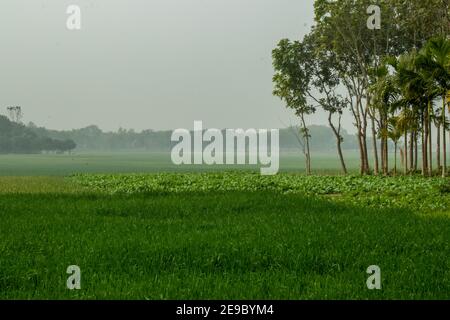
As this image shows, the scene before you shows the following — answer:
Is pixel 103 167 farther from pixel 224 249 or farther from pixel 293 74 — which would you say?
pixel 224 249

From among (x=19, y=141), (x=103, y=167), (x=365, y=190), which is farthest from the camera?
(x=19, y=141)

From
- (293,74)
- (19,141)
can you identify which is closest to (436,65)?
(293,74)

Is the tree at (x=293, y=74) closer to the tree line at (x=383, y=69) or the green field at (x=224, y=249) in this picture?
the tree line at (x=383, y=69)

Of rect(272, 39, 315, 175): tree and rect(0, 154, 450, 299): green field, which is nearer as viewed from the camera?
rect(0, 154, 450, 299): green field

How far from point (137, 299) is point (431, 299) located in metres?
3.76

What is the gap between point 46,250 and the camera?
32.8ft

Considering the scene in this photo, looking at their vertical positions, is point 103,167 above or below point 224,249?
below

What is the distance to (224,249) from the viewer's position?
9.76 metres

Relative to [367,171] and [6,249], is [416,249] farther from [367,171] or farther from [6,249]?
[367,171]

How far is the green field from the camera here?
24.1 feet

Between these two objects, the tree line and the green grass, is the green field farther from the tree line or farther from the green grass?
the green grass

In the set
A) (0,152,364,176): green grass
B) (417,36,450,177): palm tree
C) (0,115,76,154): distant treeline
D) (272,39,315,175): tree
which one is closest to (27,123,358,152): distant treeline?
(0,115,76,154): distant treeline

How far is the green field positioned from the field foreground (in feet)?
0.08

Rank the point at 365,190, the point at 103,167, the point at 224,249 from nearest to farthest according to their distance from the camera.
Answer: the point at 224,249 < the point at 365,190 < the point at 103,167
